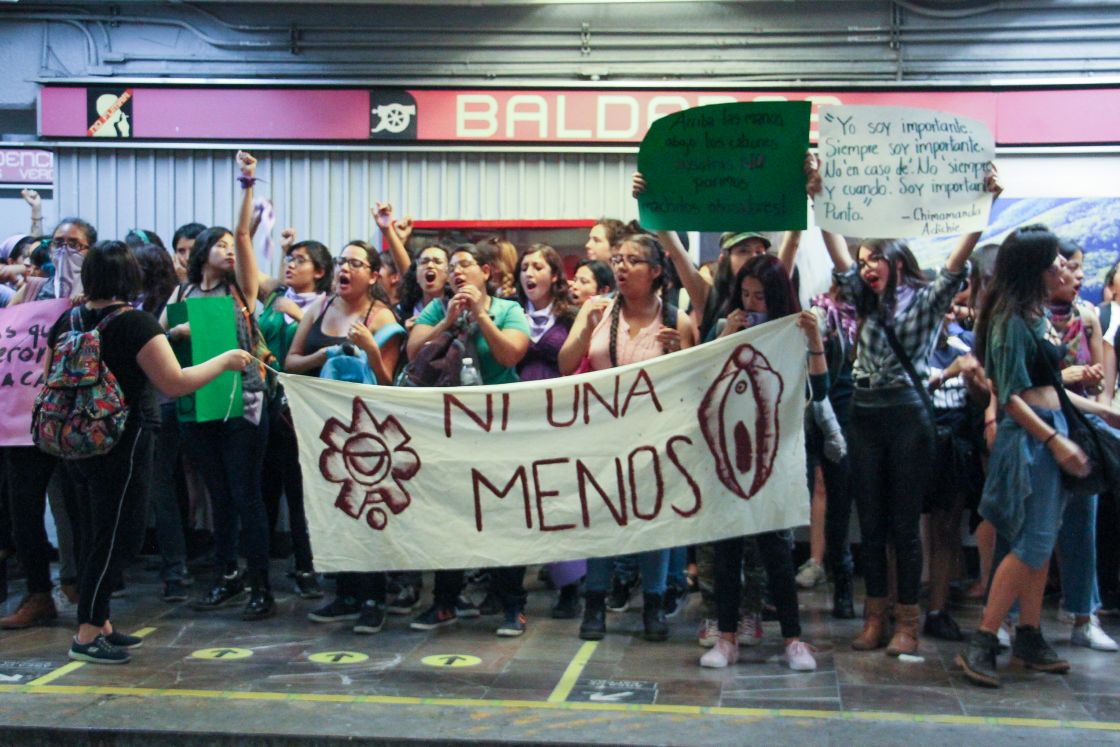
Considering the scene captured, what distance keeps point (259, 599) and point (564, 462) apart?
2.13m

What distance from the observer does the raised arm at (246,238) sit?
7383 mm

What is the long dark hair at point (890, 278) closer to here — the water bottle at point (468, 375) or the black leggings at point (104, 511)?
the water bottle at point (468, 375)

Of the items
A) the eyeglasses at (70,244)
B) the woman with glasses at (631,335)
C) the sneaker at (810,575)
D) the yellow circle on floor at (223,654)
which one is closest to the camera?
the yellow circle on floor at (223,654)

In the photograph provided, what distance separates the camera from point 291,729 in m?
5.31

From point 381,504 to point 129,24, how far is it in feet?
19.8

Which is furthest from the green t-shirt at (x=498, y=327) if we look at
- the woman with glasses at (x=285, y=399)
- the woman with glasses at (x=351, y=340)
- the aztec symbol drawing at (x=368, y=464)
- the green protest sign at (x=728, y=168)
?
the woman with glasses at (x=285, y=399)

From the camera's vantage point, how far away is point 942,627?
6883 millimetres

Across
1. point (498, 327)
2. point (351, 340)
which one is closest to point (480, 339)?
point (498, 327)

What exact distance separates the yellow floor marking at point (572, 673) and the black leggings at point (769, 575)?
694 mm

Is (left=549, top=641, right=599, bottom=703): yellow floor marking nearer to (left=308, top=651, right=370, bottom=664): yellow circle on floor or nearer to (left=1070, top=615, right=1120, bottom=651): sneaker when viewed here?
(left=308, top=651, right=370, bottom=664): yellow circle on floor

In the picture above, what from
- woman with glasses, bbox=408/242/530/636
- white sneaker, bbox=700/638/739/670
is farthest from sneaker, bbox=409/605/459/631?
white sneaker, bbox=700/638/739/670

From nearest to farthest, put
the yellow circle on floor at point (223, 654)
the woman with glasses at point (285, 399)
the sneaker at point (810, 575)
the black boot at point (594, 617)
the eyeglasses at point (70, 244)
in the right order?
the yellow circle on floor at point (223, 654)
the black boot at point (594, 617)
the eyeglasses at point (70, 244)
the woman with glasses at point (285, 399)
the sneaker at point (810, 575)

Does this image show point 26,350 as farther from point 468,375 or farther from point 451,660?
point 451,660

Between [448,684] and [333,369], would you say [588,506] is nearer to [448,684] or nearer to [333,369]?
[448,684]
